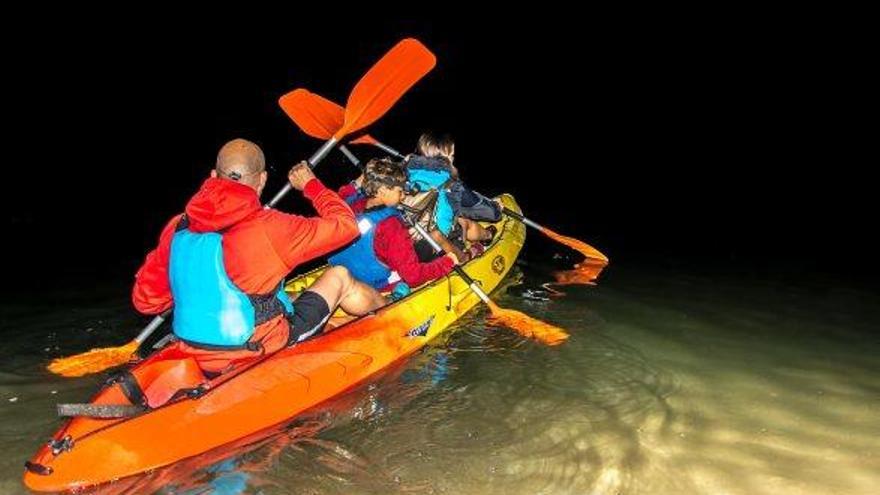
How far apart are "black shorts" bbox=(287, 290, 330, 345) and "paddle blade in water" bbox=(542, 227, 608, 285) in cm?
342

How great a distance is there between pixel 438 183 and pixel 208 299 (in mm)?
2819

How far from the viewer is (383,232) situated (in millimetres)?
4676

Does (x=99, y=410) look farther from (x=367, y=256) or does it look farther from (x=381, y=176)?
(x=381, y=176)

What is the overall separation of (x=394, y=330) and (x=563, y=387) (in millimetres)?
1161

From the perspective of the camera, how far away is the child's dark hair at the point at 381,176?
15.4 feet

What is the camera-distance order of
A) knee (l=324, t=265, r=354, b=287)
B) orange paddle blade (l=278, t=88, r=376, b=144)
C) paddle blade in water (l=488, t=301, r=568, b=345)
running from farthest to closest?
orange paddle blade (l=278, t=88, r=376, b=144) < paddle blade in water (l=488, t=301, r=568, b=345) < knee (l=324, t=265, r=354, b=287)

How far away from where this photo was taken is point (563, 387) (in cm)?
425

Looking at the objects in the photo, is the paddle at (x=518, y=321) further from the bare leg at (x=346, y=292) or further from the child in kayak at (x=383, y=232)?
the bare leg at (x=346, y=292)

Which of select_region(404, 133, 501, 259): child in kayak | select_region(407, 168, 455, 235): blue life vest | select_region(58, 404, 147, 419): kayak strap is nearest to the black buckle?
select_region(58, 404, 147, 419): kayak strap

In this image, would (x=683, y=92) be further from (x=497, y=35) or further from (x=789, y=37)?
(x=497, y=35)

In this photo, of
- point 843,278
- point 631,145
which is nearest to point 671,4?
point 631,145

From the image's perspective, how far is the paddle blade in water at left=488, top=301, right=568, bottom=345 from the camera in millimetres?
4996

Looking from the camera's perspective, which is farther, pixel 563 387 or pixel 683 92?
pixel 683 92

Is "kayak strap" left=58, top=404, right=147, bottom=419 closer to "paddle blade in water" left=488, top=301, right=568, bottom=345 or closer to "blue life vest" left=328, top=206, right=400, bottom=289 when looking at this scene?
"blue life vest" left=328, top=206, right=400, bottom=289
